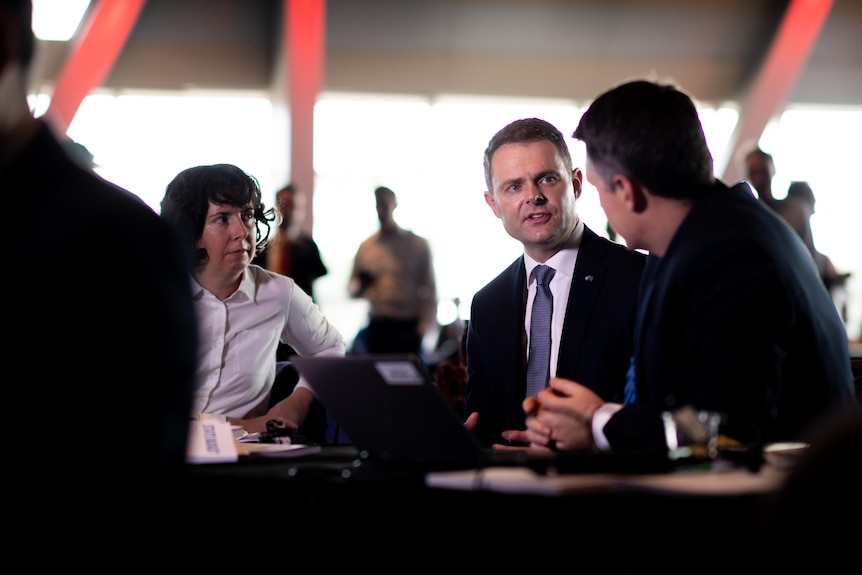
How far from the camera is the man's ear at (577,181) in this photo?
3.20 m

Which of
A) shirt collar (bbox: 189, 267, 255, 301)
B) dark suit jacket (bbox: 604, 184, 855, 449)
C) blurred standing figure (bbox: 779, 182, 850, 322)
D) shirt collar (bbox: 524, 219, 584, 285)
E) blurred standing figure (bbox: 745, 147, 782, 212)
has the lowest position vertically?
dark suit jacket (bbox: 604, 184, 855, 449)

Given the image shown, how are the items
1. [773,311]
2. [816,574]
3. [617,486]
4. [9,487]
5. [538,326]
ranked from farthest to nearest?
[538,326] < [773,311] < [617,486] < [9,487] < [816,574]

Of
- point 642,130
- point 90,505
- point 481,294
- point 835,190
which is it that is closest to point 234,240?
point 481,294

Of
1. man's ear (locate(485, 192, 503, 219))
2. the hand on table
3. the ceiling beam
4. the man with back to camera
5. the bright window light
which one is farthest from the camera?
the ceiling beam

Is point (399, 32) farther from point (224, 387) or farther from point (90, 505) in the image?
point (90, 505)

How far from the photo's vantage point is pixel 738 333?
2.01m

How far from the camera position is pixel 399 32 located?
11320 millimetres

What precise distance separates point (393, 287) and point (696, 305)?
4976 mm

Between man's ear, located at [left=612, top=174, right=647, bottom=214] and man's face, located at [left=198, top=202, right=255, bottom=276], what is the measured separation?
4.36 ft

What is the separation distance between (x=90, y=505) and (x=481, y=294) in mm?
2008

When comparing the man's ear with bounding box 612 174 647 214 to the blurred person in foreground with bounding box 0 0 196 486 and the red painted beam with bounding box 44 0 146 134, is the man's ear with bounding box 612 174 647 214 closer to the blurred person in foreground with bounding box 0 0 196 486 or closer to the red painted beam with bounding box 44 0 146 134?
the blurred person in foreground with bounding box 0 0 196 486

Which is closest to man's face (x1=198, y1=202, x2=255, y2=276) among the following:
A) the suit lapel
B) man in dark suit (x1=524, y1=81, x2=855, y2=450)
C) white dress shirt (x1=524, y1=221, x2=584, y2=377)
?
white dress shirt (x1=524, y1=221, x2=584, y2=377)

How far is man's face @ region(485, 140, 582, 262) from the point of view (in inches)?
119

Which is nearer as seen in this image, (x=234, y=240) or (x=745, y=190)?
(x=745, y=190)
